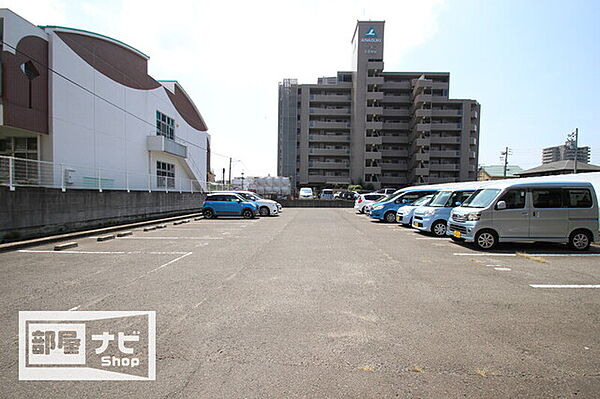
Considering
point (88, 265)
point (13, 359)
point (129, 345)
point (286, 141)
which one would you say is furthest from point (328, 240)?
point (286, 141)

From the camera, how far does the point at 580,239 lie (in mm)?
9070

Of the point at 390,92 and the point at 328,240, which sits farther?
the point at 390,92

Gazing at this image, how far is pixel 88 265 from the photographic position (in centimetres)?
699

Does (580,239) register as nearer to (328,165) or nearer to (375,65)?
(328,165)

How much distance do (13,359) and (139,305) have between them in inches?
60.1

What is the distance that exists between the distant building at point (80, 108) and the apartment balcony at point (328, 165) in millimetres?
33272

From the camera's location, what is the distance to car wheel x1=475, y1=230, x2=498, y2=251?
895 cm

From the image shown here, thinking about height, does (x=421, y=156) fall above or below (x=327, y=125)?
below

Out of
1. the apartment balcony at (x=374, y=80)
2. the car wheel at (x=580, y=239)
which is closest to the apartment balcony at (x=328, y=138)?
→ the apartment balcony at (x=374, y=80)

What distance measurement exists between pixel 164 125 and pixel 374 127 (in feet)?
123

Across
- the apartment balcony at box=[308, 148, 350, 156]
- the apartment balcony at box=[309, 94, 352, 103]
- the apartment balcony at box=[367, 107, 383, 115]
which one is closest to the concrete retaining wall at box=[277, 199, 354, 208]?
the apartment balcony at box=[308, 148, 350, 156]

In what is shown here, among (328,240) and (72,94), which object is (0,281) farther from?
(72,94)

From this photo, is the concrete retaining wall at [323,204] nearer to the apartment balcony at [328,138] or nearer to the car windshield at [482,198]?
the apartment balcony at [328,138]

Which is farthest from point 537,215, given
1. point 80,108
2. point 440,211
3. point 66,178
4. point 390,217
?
point 80,108
